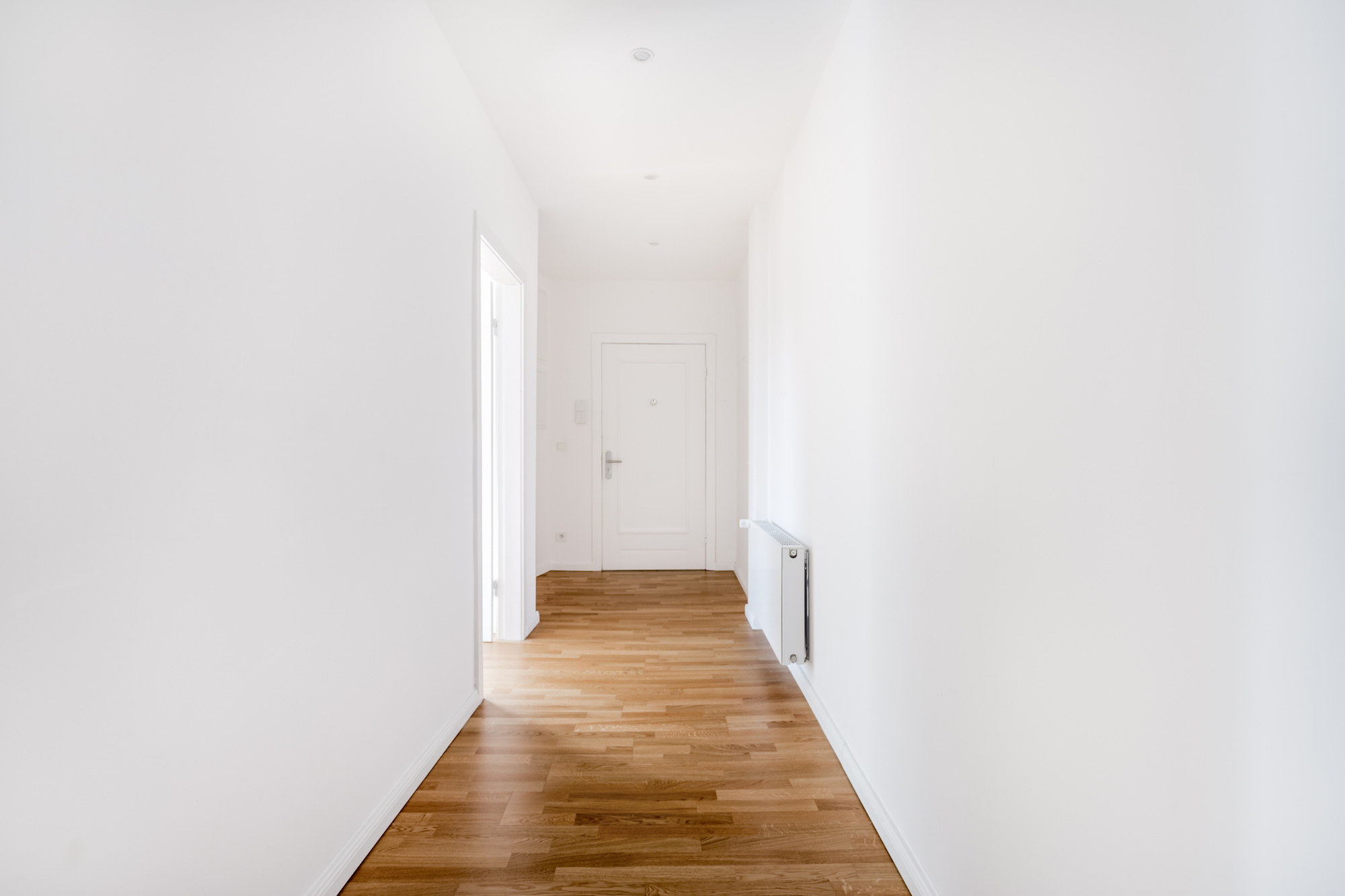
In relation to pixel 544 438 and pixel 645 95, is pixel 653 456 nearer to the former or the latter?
pixel 544 438

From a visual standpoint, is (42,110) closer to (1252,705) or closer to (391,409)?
(391,409)

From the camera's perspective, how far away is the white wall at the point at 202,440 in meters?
0.83

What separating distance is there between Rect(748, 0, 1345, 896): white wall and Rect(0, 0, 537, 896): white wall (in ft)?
4.68

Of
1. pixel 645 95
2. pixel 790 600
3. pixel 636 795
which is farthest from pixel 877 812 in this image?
pixel 645 95

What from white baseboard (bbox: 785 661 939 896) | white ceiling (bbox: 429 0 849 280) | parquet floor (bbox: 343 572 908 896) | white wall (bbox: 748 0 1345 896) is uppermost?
white ceiling (bbox: 429 0 849 280)

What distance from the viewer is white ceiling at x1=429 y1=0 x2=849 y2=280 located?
206cm

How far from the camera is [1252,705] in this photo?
66 cm

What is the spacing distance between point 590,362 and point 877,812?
4.41 metres

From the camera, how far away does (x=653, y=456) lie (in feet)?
18.4

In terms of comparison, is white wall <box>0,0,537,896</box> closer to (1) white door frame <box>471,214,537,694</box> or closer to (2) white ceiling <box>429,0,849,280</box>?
(2) white ceiling <box>429,0,849,280</box>

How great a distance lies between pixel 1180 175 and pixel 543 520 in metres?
5.13

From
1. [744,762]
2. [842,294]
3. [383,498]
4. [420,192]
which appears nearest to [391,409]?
[383,498]

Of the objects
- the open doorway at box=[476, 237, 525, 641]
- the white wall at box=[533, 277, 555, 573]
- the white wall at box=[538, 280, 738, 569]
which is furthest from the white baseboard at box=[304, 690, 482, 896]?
the white wall at box=[538, 280, 738, 569]

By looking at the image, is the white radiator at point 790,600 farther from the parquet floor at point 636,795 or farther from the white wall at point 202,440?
the white wall at point 202,440
